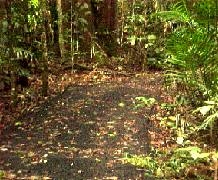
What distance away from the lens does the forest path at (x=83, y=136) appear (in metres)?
6.77

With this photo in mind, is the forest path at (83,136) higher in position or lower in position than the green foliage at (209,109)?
lower

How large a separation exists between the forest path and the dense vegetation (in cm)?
36

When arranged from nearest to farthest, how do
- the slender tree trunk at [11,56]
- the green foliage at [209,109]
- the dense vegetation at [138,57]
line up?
the green foliage at [209,109]
the dense vegetation at [138,57]
the slender tree trunk at [11,56]

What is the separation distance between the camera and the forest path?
677 cm

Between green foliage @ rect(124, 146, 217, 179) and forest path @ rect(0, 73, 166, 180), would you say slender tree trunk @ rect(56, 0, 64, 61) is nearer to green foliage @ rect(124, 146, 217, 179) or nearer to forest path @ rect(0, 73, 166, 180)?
forest path @ rect(0, 73, 166, 180)

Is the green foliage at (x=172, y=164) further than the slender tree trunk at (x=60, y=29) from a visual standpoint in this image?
No

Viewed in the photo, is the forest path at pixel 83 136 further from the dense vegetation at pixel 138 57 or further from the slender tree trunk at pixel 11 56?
the slender tree trunk at pixel 11 56

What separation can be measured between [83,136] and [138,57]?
6905mm

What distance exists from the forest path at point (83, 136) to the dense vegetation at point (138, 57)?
36 cm

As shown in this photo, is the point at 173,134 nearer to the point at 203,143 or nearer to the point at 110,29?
the point at 203,143

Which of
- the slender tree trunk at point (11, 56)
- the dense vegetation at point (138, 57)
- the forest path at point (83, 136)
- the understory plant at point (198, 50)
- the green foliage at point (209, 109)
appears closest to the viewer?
the green foliage at point (209, 109)

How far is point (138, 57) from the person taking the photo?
1490 centimetres

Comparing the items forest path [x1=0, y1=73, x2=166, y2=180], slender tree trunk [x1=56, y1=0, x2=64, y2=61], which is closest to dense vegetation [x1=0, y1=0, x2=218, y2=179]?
slender tree trunk [x1=56, y1=0, x2=64, y2=61]

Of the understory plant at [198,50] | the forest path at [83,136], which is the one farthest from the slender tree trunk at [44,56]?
the understory plant at [198,50]
